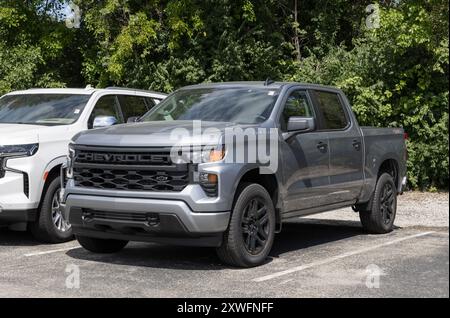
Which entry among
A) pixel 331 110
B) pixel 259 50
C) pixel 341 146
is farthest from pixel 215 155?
pixel 259 50

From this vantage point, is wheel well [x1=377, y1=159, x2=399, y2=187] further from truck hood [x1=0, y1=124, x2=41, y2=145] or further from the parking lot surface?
truck hood [x1=0, y1=124, x2=41, y2=145]

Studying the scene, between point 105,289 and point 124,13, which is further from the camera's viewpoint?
point 124,13

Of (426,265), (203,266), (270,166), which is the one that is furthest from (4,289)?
(426,265)

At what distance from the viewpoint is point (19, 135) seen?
8.30 m

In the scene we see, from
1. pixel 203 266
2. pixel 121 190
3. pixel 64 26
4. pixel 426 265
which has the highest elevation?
pixel 64 26

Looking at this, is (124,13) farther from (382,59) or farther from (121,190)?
(121,190)

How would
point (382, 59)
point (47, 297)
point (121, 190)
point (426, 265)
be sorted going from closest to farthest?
point (426, 265) → point (47, 297) → point (121, 190) → point (382, 59)

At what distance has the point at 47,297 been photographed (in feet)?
19.3

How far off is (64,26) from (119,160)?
1167cm

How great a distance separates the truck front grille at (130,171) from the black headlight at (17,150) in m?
1.24

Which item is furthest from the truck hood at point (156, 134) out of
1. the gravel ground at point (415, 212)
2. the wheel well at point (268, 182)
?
the gravel ground at point (415, 212)

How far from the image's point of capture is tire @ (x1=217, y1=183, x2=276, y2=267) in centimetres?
680

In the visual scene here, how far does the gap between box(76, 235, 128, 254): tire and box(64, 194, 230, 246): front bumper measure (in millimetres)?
648

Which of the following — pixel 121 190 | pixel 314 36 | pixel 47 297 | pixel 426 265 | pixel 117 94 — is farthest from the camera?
pixel 314 36
